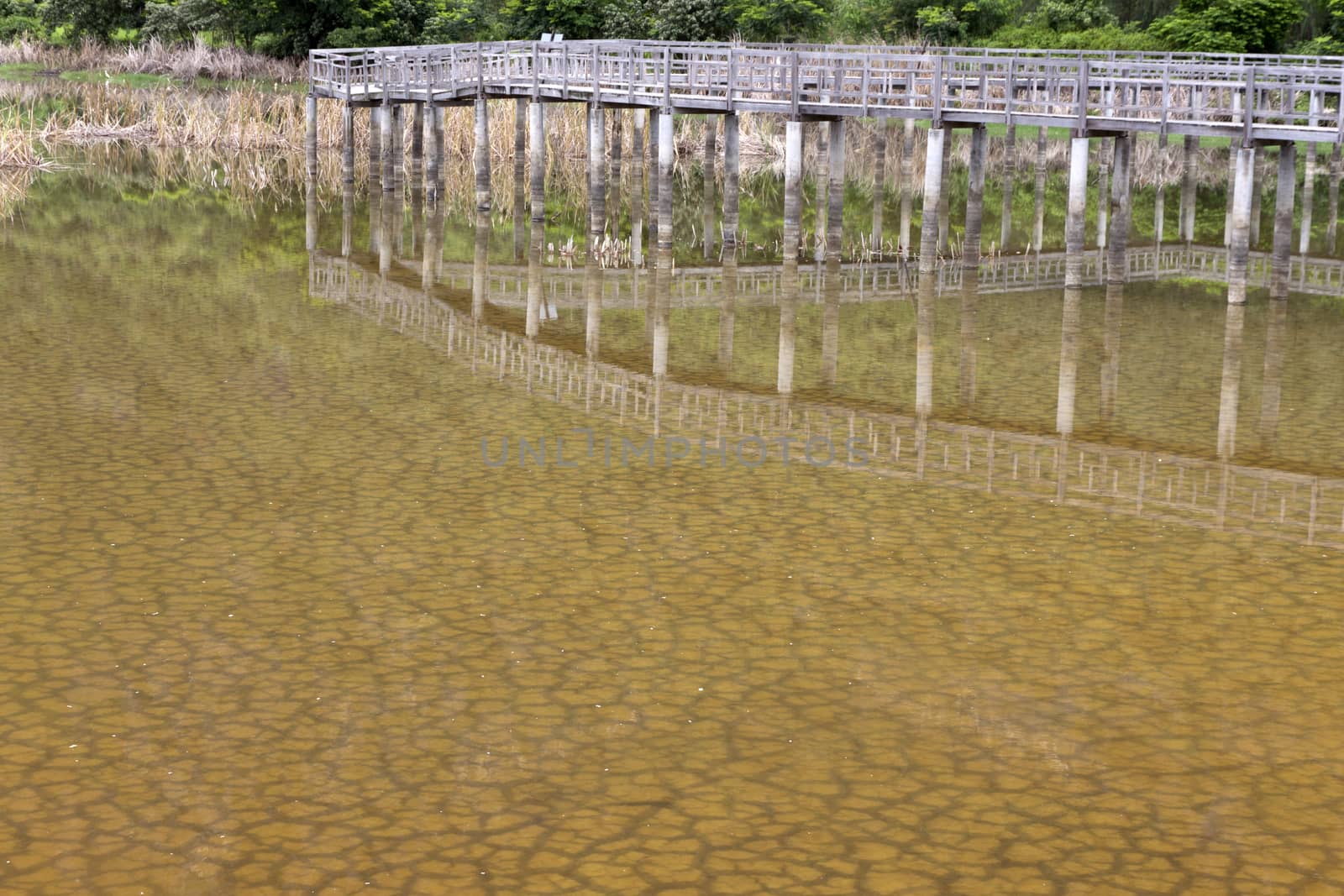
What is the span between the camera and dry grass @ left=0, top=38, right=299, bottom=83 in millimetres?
48719

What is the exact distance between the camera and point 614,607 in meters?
9.94

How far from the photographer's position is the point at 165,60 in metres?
49.7

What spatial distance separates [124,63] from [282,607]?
44195mm

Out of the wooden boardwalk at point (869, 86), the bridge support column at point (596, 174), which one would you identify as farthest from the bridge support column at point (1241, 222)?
the bridge support column at point (596, 174)

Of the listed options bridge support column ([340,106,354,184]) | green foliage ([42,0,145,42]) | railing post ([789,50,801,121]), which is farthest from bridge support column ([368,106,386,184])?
green foliage ([42,0,145,42])

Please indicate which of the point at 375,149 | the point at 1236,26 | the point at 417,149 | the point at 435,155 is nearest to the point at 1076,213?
the point at 435,155

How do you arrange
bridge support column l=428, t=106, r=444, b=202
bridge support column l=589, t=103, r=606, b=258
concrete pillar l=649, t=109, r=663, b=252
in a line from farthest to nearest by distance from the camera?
bridge support column l=428, t=106, r=444, b=202 < bridge support column l=589, t=103, r=606, b=258 < concrete pillar l=649, t=109, r=663, b=252

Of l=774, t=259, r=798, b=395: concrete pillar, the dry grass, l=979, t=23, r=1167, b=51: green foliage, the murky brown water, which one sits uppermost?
l=979, t=23, r=1167, b=51: green foliage

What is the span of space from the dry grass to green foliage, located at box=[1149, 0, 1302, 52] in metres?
23.5

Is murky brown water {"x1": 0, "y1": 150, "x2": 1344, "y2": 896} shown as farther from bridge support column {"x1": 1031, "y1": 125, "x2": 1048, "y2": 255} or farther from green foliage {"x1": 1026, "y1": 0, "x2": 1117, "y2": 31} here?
green foliage {"x1": 1026, "y1": 0, "x2": 1117, "y2": 31}

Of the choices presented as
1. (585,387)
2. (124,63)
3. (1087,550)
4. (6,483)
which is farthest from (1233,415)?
(124,63)

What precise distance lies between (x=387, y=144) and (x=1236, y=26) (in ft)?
65.7

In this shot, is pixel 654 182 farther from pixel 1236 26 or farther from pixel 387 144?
pixel 1236 26

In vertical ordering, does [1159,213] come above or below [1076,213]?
below
